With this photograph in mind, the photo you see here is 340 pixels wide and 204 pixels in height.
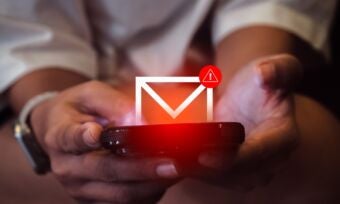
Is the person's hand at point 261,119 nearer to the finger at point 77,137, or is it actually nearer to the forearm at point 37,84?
the finger at point 77,137

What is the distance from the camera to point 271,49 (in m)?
0.67

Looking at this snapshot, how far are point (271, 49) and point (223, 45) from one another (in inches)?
2.6

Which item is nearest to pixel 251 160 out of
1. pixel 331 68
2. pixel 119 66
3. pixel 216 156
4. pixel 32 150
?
pixel 216 156

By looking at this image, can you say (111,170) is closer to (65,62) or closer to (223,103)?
(223,103)

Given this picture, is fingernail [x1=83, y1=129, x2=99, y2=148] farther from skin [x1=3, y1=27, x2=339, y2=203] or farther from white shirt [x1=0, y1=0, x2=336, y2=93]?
white shirt [x1=0, y1=0, x2=336, y2=93]

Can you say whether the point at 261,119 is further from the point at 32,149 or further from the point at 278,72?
the point at 32,149

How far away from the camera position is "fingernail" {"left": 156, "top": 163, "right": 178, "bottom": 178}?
42cm

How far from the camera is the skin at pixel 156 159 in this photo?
439 millimetres

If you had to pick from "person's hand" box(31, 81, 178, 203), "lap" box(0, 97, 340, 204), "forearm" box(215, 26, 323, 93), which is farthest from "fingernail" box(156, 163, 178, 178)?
"forearm" box(215, 26, 323, 93)

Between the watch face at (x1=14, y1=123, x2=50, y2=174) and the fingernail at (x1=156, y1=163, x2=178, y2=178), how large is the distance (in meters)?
0.19

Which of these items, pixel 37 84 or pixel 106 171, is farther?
pixel 37 84

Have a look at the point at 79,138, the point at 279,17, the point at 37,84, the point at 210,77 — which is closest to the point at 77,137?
the point at 79,138

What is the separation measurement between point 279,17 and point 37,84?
0.27 metres

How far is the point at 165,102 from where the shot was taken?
0.44 metres
